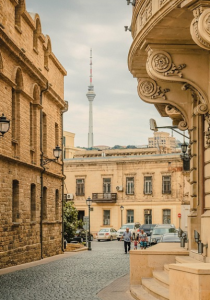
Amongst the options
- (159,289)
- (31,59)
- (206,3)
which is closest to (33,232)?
(31,59)

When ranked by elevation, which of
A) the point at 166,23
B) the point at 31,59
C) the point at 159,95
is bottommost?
the point at 159,95

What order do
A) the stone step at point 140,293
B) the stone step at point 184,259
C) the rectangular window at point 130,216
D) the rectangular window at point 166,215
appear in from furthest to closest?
the rectangular window at point 130,216, the rectangular window at point 166,215, the stone step at point 184,259, the stone step at point 140,293

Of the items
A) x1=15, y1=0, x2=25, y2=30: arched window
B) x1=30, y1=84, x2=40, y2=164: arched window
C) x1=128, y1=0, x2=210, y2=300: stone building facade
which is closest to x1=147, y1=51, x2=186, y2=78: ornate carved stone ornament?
x1=128, y1=0, x2=210, y2=300: stone building facade

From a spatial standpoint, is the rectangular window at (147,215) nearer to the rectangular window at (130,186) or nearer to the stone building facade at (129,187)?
the stone building facade at (129,187)

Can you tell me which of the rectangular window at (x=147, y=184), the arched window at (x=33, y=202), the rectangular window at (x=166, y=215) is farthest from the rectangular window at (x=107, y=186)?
the arched window at (x=33, y=202)

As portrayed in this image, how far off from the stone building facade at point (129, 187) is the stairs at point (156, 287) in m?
55.7

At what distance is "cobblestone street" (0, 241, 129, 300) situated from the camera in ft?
49.4

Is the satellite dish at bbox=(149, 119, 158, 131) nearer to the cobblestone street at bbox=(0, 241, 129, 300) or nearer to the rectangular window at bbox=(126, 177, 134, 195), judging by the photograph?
the cobblestone street at bbox=(0, 241, 129, 300)

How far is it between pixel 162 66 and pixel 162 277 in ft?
14.4

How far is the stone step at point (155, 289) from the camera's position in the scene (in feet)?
39.0

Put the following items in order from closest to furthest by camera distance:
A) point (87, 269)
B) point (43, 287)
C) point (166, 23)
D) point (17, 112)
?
point (166, 23), point (43, 287), point (87, 269), point (17, 112)

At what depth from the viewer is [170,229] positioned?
44906 mm

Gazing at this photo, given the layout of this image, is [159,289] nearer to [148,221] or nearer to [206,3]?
[206,3]

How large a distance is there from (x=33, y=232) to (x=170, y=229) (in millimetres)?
18886
